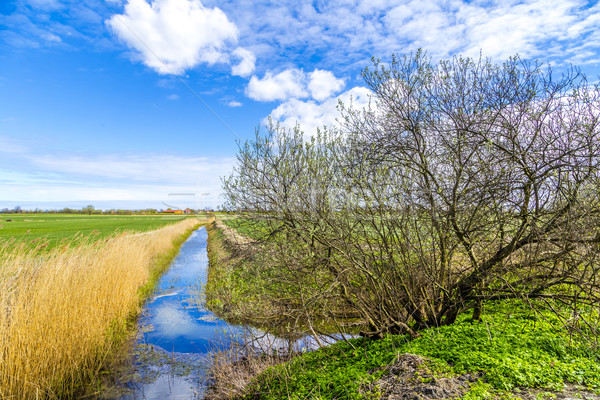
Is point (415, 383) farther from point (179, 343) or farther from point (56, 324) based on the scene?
point (179, 343)

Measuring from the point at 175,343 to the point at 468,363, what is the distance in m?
6.85

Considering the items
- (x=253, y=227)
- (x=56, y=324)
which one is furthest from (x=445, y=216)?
(x=56, y=324)

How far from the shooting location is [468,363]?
3.72 m

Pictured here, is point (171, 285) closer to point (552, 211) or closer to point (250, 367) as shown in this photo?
point (250, 367)

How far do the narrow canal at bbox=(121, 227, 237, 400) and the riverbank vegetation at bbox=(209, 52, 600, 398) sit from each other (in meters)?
2.48

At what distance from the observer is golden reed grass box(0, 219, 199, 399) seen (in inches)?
184

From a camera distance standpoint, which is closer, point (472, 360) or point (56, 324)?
point (472, 360)

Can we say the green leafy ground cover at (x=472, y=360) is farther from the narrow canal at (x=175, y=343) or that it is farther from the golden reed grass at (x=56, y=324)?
the golden reed grass at (x=56, y=324)

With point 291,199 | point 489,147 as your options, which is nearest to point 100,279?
point 291,199

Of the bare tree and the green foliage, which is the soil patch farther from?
the green foliage

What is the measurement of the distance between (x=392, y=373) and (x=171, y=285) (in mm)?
12049

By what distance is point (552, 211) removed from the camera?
437 cm

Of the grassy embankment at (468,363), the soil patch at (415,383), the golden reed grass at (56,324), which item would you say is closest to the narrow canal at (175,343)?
the golden reed grass at (56,324)

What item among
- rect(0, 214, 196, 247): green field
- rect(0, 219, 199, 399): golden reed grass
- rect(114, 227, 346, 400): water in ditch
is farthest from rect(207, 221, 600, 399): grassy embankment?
rect(0, 214, 196, 247): green field
